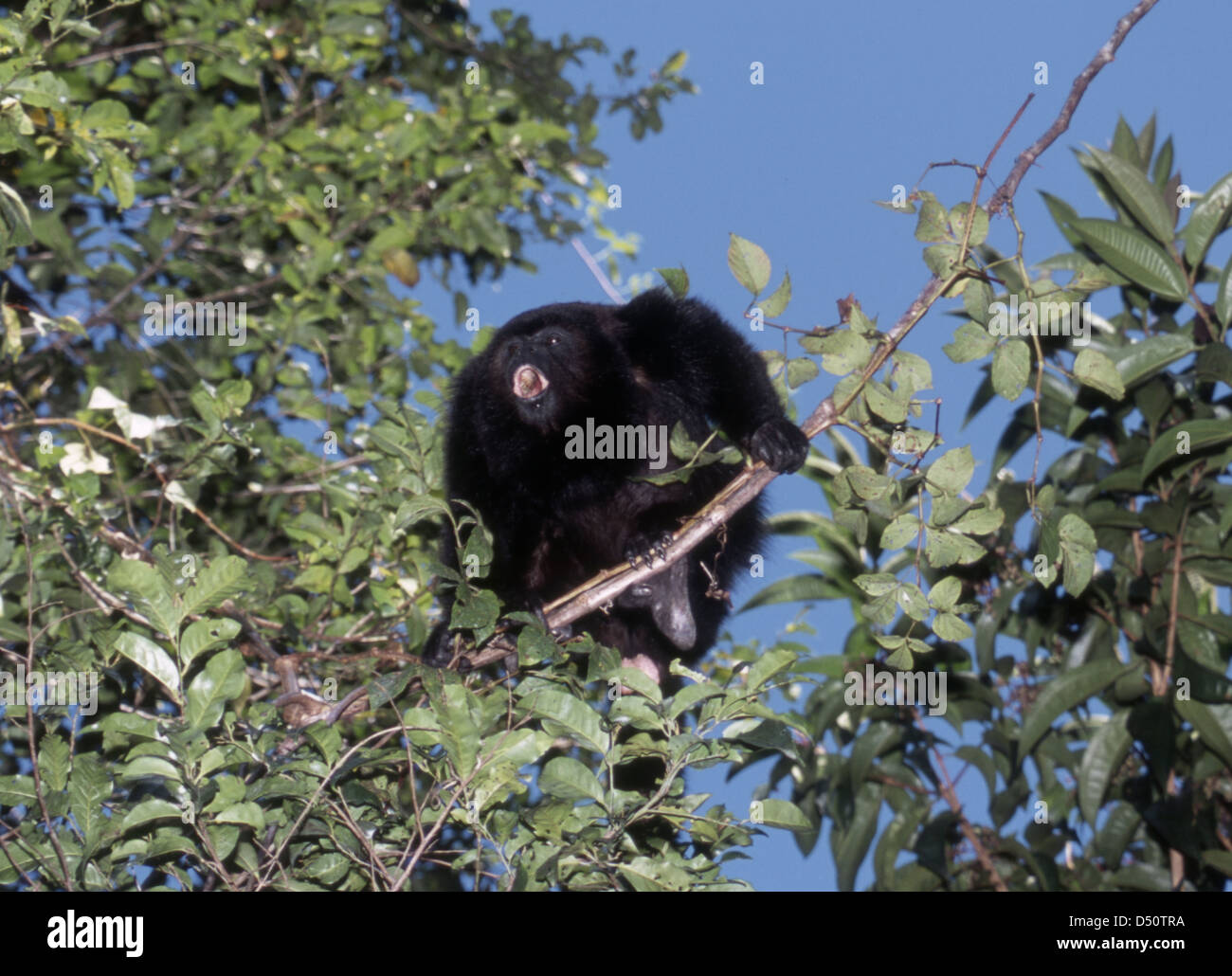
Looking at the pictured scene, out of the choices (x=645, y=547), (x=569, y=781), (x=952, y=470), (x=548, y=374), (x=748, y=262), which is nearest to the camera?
(x=569, y=781)

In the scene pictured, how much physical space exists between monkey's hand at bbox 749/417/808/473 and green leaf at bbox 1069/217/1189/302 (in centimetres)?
194

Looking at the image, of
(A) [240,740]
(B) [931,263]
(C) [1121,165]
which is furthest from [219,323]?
(C) [1121,165]

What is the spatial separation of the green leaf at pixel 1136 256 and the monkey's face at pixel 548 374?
2.18 m

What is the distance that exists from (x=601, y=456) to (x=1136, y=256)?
2.42 m

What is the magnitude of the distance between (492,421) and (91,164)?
171cm

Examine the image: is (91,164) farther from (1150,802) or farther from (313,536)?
(1150,802)

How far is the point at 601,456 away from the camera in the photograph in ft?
14.5

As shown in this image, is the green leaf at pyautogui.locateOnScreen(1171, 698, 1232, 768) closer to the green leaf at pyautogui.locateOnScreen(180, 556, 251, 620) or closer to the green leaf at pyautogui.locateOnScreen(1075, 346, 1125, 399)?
the green leaf at pyautogui.locateOnScreen(1075, 346, 1125, 399)

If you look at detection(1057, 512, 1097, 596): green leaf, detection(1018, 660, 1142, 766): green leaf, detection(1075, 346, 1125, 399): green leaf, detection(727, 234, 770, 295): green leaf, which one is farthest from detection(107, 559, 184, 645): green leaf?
detection(1018, 660, 1142, 766): green leaf

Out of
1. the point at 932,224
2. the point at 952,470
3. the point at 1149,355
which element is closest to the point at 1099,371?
the point at 952,470

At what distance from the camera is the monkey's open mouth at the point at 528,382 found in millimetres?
4613

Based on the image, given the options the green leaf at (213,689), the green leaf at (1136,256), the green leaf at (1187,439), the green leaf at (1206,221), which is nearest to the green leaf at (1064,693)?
the green leaf at (1187,439)

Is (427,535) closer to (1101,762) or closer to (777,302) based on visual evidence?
(777,302)

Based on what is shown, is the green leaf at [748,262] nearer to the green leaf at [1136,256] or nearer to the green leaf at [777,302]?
the green leaf at [777,302]
